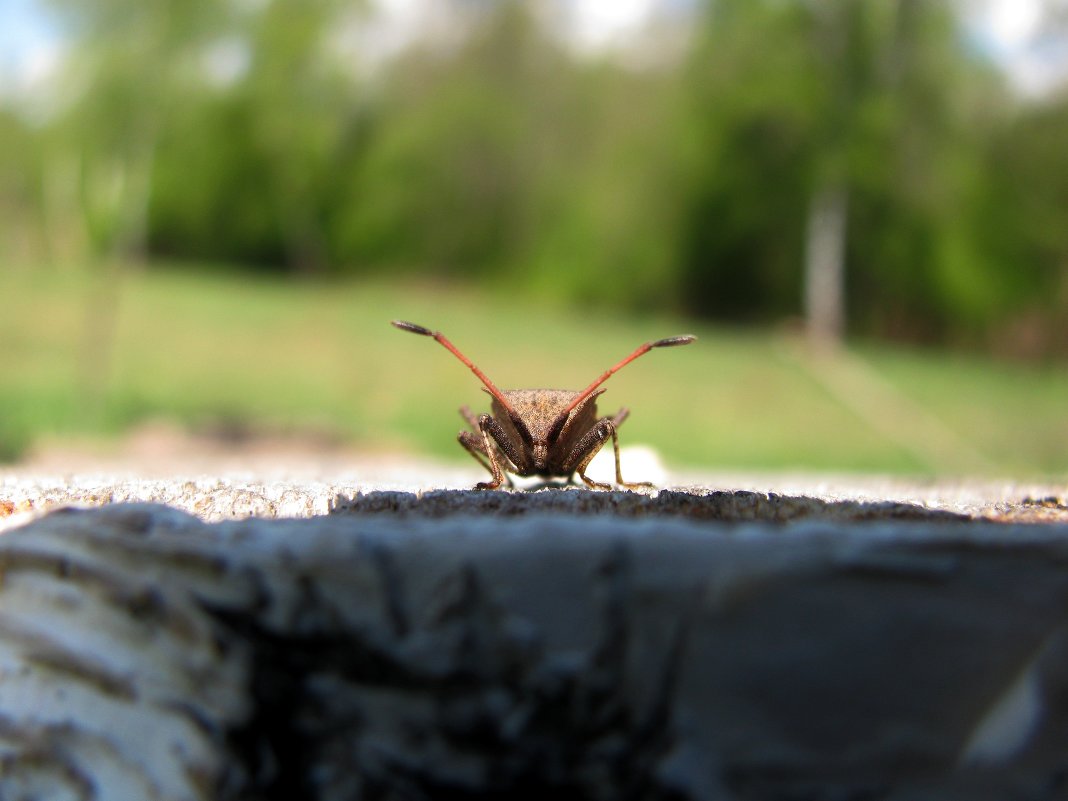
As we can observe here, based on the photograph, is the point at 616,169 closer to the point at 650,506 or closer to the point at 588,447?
the point at 588,447

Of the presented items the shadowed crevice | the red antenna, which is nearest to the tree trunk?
the red antenna

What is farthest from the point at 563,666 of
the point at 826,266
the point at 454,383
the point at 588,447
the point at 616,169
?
the point at 616,169

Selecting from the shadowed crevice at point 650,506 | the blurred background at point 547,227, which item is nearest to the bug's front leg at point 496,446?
the shadowed crevice at point 650,506

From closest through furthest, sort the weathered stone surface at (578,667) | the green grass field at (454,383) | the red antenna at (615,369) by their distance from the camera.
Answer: the weathered stone surface at (578,667) → the red antenna at (615,369) → the green grass field at (454,383)

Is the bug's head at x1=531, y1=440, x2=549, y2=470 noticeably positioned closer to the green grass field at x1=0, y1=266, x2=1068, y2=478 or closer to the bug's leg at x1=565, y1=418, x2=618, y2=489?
the bug's leg at x1=565, y1=418, x2=618, y2=489

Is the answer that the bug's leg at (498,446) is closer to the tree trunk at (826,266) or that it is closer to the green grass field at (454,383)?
the green grass field at (454,383)

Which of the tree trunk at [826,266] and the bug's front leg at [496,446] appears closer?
the bug's front leg at [496,446]
